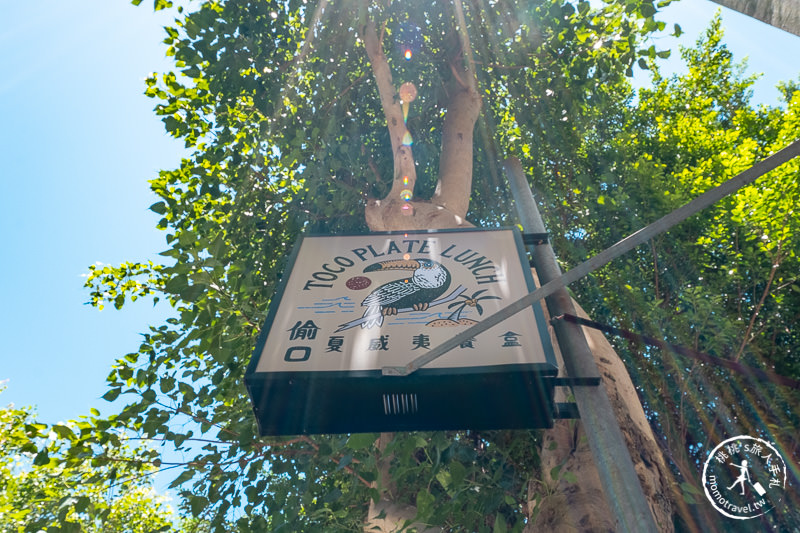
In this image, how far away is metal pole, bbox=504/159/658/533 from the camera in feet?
5.73

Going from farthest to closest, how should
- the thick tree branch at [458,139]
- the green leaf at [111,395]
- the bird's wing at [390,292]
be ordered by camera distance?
the thick tree branch at [458,139] → the green leaf at [111,395] → the bird's wing at [390,292]

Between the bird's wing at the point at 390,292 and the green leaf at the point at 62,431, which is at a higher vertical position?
the bird's wing at the point at 390,292

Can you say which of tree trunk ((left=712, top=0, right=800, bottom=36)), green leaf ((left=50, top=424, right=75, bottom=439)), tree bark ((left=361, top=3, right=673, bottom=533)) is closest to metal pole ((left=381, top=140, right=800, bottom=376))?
tree trunk ((left=712, top=0, right=800, bottom=36))

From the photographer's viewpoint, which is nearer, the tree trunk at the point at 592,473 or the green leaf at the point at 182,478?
the tree trunk at the point at 592,473

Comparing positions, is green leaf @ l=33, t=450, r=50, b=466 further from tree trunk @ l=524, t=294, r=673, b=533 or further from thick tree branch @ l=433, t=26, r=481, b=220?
thick tree branch @ l=433, t=26, r=481, b=220

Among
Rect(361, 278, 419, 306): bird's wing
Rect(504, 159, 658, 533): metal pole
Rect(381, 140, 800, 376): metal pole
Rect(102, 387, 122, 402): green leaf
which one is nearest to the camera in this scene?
Rect(381, 140, 800, 376): metal pole

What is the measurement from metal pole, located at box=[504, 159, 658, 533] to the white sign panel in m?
0.15

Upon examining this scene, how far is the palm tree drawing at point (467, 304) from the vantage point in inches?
97.8

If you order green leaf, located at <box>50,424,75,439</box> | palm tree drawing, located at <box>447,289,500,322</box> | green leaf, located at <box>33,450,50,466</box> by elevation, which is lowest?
green leaf, located at <box>33,450,50,466</box>

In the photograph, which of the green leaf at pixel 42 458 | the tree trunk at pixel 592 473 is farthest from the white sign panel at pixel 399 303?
the green leaf at pixel 42 458

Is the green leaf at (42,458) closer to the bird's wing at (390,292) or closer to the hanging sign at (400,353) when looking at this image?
the hanging sign at (400,353)

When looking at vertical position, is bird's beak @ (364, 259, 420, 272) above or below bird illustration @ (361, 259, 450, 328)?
above

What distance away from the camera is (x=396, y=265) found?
2.89 meters

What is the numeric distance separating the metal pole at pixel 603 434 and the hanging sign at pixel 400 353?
14cm
